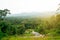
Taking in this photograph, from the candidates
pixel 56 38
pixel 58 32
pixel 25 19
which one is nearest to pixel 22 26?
pixel 25 19

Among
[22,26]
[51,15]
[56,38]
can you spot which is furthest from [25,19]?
[56,38]

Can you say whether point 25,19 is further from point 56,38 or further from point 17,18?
point 56,38

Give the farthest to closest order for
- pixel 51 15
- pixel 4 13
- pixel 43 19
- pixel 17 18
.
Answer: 1. pixel 4 13
2. pixel 17 18
3. pixel 43 19
4. pixel 51 15

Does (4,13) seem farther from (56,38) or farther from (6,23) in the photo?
(56,38)

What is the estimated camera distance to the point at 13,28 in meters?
6.85

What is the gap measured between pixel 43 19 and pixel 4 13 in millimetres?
A: 3281

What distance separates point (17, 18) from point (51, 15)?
182 cm

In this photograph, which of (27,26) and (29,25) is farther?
(27,26)

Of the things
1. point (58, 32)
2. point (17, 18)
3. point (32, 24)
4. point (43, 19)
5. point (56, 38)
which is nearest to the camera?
point (56, 38)

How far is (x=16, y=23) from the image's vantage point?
723 centimetres

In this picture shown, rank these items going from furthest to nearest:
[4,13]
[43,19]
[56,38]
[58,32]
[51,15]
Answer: [4,13] < [43,19] < [51,15] < [58,32] < [56,38]

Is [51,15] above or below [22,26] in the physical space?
above

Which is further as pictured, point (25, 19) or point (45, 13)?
point (25, 19)

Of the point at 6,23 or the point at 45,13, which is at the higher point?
the point at 45,13
